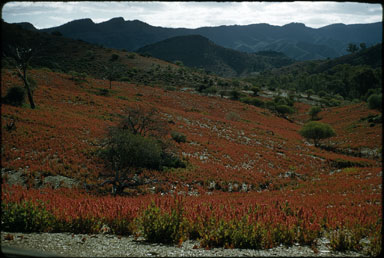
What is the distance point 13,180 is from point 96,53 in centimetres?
10336

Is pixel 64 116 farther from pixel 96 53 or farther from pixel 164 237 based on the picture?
pixel 96 53

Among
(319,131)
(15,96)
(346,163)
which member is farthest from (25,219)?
(319,131)

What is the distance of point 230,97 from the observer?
8750cm

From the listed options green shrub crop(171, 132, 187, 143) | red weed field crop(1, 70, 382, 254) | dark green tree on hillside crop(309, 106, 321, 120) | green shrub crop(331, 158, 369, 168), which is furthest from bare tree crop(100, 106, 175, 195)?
dark green tree on hillside crop(309, 106, 321, 120)

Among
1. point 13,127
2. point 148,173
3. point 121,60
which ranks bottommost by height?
point 148,173

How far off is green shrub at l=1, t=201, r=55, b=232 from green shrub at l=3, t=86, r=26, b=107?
27733 millimetres

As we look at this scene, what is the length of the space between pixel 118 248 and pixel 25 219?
2.37 metres

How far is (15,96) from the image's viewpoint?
26.6m

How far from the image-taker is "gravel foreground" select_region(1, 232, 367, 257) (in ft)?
12.7

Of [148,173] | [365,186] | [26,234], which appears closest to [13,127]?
[148,173]

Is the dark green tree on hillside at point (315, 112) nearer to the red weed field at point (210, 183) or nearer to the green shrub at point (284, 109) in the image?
the green shrub at point (284, 109)

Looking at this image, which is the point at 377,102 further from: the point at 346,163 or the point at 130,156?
the point at 346,163

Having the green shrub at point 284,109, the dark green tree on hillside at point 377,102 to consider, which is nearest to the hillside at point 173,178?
the dark green tree on hillside at point 377,102

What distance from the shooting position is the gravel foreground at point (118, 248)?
12.7 feet
